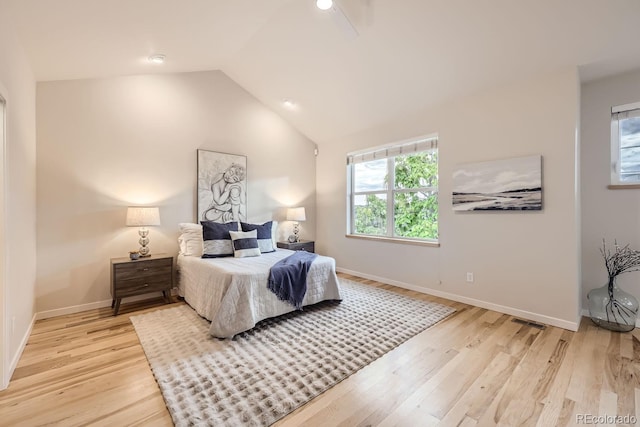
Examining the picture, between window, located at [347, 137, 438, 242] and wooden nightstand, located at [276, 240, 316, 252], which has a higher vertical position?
window, located at [347, 137, 438, 242]

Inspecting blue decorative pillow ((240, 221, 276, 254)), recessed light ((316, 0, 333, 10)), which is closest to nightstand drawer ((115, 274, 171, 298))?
blue decorative pillow ((240, 221, 276, 254))

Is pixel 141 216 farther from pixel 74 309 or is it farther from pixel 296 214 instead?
pixel 296 214

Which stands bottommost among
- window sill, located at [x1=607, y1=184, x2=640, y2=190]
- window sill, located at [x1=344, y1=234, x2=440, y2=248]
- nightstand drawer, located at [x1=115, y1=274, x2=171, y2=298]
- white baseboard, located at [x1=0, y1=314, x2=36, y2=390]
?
white baseboard, located at [x1=0, y1=314, x2=36, y2=390]

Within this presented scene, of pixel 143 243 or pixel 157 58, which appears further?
pixel 143 243

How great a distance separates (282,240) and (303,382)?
332 centimetres

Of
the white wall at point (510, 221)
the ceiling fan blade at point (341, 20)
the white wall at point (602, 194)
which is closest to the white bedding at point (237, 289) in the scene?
the white wall at point (510, 221)

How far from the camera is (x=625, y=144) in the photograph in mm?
2836

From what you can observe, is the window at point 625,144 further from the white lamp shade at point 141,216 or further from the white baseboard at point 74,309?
the white baseboard at point 74,309

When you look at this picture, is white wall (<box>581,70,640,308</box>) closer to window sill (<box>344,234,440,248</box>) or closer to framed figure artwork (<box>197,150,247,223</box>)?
window sill (<box>344,234,440,248</box>)

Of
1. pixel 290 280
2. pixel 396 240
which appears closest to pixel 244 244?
pixel 290 280

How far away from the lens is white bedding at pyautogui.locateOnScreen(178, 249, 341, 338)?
2.54m

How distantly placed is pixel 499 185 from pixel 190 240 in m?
3.75

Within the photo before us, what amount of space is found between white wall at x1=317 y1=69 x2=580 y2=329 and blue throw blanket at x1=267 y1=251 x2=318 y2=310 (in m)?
1.74

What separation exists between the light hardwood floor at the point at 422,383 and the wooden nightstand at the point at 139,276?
1.61ft
